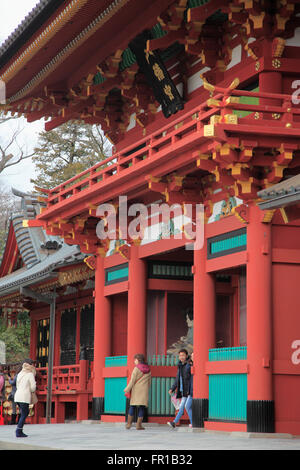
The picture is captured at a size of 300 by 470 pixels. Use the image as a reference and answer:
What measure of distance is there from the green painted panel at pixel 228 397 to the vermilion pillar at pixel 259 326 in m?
0.44

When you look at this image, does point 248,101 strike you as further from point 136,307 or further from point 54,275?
point 54,275

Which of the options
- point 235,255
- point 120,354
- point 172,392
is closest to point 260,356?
point 235,255

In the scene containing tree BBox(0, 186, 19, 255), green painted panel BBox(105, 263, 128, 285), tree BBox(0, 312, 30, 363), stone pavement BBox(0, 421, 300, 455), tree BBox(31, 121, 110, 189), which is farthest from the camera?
tree BBox(0, 186, 19, 255)

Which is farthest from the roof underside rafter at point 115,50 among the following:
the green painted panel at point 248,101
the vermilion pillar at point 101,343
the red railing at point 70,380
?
the red railing at point 70,380

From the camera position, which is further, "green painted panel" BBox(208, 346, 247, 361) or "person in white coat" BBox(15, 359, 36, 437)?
"person in white coat" BBox(15, 359, 36, 437)

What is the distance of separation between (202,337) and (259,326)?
2.14 meters

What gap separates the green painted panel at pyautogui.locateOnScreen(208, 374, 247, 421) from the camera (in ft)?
54.2

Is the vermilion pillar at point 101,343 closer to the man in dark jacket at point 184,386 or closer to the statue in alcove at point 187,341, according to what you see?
the statue in alcove at point 187,341

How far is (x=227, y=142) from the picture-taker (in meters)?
15.3

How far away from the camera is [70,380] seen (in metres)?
25.5

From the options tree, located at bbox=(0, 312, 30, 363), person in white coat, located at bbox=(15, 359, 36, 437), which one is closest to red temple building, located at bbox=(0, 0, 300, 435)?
person in white coat, located at bbox=(15, 359, 36, 437)

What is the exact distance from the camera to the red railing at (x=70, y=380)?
81.4 feet

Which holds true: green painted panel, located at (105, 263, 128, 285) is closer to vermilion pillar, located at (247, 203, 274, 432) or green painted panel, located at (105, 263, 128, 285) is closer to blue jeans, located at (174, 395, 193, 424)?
blue jeans, located at (174, 395, 193, 424)

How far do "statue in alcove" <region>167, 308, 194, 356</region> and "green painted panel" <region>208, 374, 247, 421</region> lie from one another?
11.9ft
